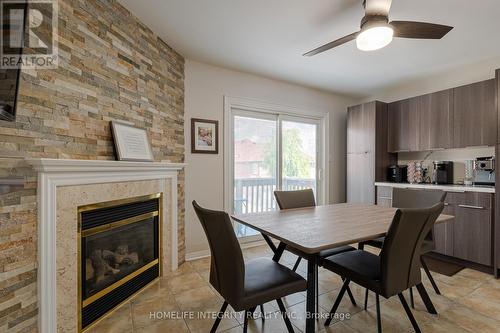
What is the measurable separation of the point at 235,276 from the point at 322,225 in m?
0.73

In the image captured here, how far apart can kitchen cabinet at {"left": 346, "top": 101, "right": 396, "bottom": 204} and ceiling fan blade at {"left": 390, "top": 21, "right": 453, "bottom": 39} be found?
2.01 meters

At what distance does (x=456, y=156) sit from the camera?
3244mm

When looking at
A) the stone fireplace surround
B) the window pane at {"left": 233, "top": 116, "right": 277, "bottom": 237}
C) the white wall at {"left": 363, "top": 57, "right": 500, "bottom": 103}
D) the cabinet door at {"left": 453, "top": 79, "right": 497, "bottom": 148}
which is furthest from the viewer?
the window pane at {"left": 233, "top": 116, "right": 277, "bottom": 237}

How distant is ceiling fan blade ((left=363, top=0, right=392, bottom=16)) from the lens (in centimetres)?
161

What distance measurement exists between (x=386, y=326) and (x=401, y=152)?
3023 mm

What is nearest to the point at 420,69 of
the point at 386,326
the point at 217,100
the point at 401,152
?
the point at 401,152

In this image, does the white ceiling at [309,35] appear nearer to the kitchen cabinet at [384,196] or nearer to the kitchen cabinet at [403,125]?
the kitchen cabinet at [403,125]

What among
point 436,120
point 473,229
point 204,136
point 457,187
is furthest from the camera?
point 436,120

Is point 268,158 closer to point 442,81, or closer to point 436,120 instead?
point 436,120

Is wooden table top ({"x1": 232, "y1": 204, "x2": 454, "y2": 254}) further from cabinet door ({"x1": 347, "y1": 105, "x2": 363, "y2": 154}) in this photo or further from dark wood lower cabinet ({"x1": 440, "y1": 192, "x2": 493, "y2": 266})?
cabinet door ({"x1": 347, "y1": 105, "x2": 363, "y2": 154})

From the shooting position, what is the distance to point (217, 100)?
10.3ft

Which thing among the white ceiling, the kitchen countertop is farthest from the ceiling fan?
the kitchen countertop

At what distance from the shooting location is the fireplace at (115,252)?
1.70m

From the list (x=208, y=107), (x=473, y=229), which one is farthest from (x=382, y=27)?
(x=473, y=229)
